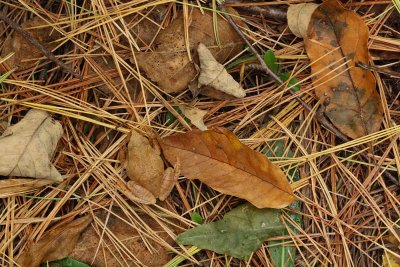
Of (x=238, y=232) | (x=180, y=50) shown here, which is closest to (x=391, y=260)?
(x=238, y=232)

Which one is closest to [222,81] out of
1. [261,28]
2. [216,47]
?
[216,47]

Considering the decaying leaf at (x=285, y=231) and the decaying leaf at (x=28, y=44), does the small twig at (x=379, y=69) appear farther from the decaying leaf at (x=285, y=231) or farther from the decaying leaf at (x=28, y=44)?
the decaying leaf at (x=28, y=44)

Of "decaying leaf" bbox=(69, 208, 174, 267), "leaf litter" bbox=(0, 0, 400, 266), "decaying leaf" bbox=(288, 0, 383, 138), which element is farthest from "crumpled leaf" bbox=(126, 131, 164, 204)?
"decaying leaf" bbox=(288, 0, 383, 138)

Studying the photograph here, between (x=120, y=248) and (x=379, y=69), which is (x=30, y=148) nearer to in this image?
(x=120, y=248)

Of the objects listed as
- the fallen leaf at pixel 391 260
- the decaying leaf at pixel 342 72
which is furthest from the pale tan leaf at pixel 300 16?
the fallen leaf at pixel 391 260

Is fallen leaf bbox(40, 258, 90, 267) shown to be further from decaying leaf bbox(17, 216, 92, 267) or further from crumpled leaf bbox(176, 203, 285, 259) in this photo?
crumpled leaf bbox(176, 203, 285, 259)

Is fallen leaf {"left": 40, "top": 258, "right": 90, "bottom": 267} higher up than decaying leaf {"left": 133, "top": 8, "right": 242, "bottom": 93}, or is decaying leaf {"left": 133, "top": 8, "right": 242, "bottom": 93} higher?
decaying leaf {"left": 133, "top": 8, "right": 242, "bottom": 93}
